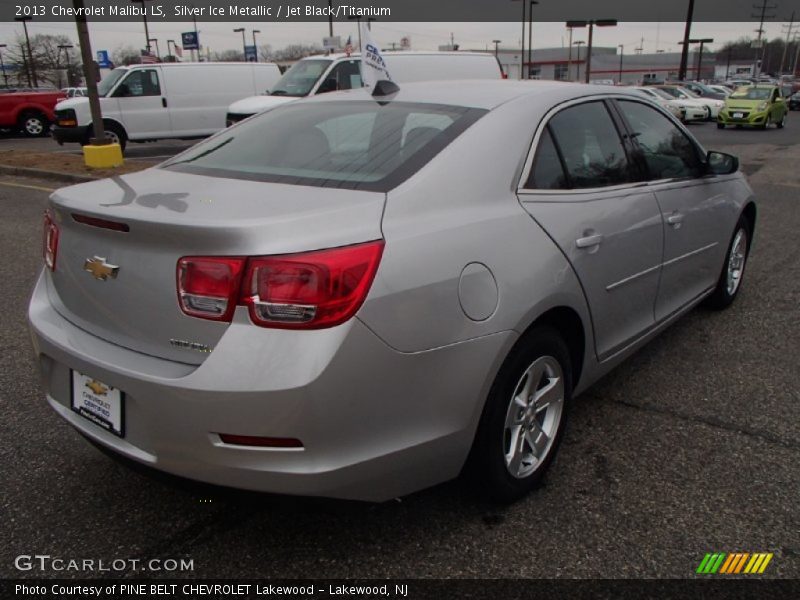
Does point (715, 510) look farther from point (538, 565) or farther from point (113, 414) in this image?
point (113, 414)

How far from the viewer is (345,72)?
1346 cm

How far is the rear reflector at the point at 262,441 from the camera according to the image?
75.2 inches

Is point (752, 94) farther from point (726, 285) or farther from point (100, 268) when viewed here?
point (100, 268)

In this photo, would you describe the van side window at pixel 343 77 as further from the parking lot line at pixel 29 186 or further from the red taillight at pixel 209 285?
the red taillight at pixel 209 285

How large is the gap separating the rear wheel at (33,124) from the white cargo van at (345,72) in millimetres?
10924

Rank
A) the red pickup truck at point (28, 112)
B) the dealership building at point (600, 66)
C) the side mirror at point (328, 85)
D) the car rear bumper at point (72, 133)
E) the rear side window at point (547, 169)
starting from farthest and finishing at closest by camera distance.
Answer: the dealership building at point (600, 66) < the red pickup truck at point (28, 112) < the car rear bumper at point (72, 133) < the side mirror at point (328, 85) < the rear side window at point (547, 169)

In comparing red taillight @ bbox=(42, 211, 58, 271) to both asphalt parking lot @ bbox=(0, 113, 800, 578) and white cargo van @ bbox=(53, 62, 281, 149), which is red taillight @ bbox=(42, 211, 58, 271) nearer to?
asphalt parking lot @ bbox=(0, 113, 800, 578)

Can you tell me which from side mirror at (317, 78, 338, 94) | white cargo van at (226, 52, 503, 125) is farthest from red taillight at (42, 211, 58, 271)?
side mirror at (317, 78, 338, 94)

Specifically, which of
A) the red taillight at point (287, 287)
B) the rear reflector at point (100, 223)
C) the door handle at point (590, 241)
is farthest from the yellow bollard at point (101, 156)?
the red taillight at point (287, 287)

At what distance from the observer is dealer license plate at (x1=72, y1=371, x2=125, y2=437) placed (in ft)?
6.98

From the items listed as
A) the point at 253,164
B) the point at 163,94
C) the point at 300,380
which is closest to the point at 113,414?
the point at 300,380

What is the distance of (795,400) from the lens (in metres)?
3.42

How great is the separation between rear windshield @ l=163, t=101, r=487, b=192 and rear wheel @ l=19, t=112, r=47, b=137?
70.6 ft

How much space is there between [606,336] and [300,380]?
1676 millimetres
